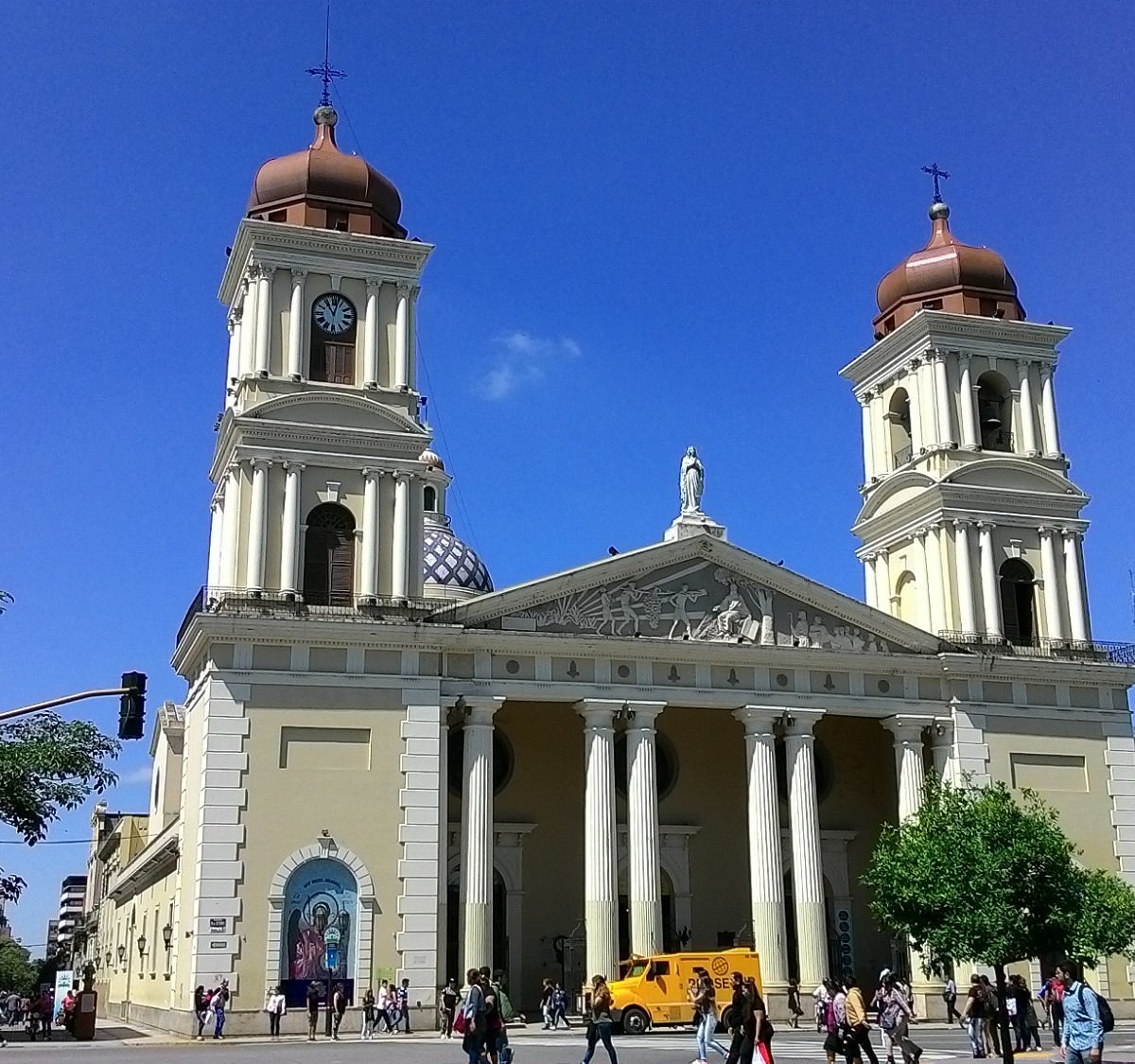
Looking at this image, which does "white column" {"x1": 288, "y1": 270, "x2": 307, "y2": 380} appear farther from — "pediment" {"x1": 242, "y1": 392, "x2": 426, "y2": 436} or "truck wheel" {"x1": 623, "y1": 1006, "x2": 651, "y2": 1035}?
"truck wheel" {"x1": 623, "y1": 1006, "x2": 651, "y2": 1035}

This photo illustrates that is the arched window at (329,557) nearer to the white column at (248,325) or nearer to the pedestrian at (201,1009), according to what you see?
the white column at (248,325)

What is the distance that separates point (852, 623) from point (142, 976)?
2497 centimetres

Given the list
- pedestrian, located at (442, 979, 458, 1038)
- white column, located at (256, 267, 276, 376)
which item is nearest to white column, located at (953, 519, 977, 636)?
pedestrian, located at (442, 979, 458, 1038)

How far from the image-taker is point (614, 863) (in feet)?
129

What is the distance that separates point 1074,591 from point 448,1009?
23.9m

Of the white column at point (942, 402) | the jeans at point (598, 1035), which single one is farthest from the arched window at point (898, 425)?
the jeans at point (598, 1035)

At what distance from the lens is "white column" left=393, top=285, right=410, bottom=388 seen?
137 feet

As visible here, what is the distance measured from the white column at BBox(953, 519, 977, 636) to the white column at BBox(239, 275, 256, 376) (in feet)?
72.9

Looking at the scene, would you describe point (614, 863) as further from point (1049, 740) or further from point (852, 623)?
point (1049, 740)

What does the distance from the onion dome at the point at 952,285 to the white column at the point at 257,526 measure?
22.3 metres

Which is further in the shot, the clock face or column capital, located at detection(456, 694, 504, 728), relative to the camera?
the clock face

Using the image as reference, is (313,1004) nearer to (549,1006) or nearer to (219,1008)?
(219,1008)

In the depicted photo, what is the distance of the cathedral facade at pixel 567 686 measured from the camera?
36.9 m

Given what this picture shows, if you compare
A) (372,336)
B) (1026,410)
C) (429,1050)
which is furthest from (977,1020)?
(1026,410)
